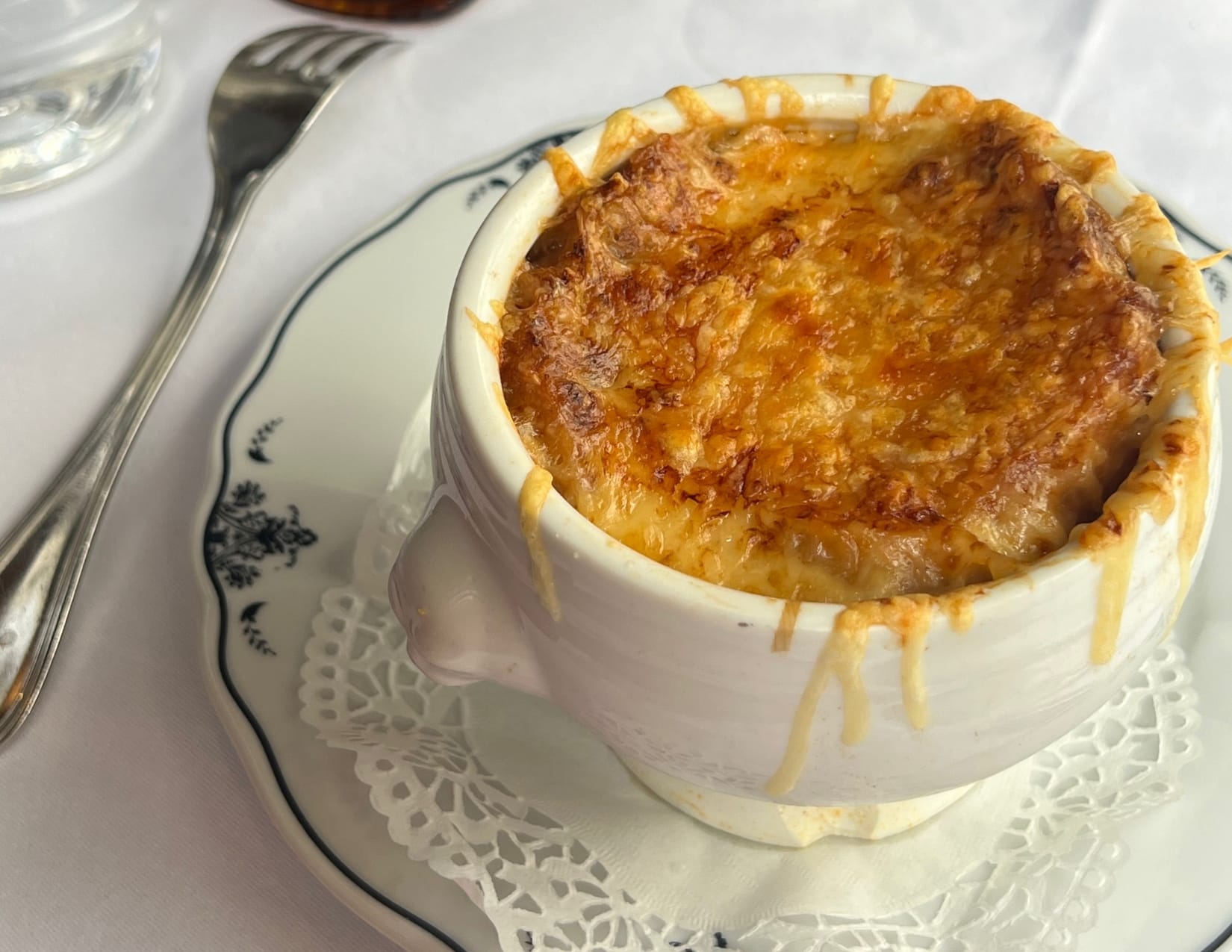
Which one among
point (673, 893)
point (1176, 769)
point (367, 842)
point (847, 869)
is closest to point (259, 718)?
point (367, 842)

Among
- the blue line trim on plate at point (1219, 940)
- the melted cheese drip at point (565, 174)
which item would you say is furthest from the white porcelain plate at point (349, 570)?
the melted cheese drip at point (565, 174)

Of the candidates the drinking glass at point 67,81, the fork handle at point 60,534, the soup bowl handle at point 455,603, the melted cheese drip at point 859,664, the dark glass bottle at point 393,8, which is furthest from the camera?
the dark glass bottle at point 393,8

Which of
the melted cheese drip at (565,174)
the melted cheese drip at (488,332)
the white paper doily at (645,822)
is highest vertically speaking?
the melted cheese drip at (565,174)

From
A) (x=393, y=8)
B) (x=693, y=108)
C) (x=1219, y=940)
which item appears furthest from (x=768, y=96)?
(x=393, y=8)

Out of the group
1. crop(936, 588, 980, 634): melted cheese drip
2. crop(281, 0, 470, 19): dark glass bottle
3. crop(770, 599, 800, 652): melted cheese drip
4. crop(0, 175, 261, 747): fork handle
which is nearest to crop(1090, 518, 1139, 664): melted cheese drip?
crop(936, 588, 980, 634): melted cheese drip

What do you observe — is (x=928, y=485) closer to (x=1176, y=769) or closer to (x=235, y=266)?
(x=1176, y=769)

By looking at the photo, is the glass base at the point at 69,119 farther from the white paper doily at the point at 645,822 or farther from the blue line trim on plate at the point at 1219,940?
the blue line trim on plate at the point at 1219,940

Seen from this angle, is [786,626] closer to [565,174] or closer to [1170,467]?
[1170,467]
